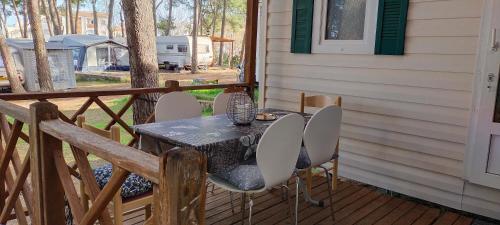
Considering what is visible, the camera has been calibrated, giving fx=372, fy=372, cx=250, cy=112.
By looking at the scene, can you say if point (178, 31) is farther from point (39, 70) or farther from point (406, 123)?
point (406, 123)

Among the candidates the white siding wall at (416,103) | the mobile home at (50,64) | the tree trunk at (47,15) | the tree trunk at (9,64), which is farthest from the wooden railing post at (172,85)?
the tree trunk at (47,15)

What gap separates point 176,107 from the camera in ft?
9.94

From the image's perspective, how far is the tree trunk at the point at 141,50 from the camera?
4.99m

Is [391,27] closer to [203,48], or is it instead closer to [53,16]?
[203,48]

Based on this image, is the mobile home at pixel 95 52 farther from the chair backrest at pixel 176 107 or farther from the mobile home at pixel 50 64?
the chair backrest at pixel 176 107

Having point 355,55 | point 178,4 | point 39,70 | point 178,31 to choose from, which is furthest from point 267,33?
point 178,31

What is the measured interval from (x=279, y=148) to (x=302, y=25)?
2.09 meters

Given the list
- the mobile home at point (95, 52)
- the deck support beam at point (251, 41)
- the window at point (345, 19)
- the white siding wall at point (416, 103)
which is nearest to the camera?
the white siding wall at point (416, 103)

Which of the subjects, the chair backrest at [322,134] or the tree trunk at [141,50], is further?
the tree trunk at [141,50]

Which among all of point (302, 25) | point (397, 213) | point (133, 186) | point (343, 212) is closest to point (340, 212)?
point (343, 212)

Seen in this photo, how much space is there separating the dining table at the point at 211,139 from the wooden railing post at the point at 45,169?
26.1 inches

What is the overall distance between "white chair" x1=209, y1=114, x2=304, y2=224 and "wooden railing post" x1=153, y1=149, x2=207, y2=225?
105 cm

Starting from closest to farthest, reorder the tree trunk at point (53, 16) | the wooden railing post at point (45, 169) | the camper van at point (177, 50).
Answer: the wooden railing post at point (45, 169), the camper van at point (177, 50), the tree trunk at point (53, 16)

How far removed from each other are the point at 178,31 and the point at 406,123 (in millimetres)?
27526
